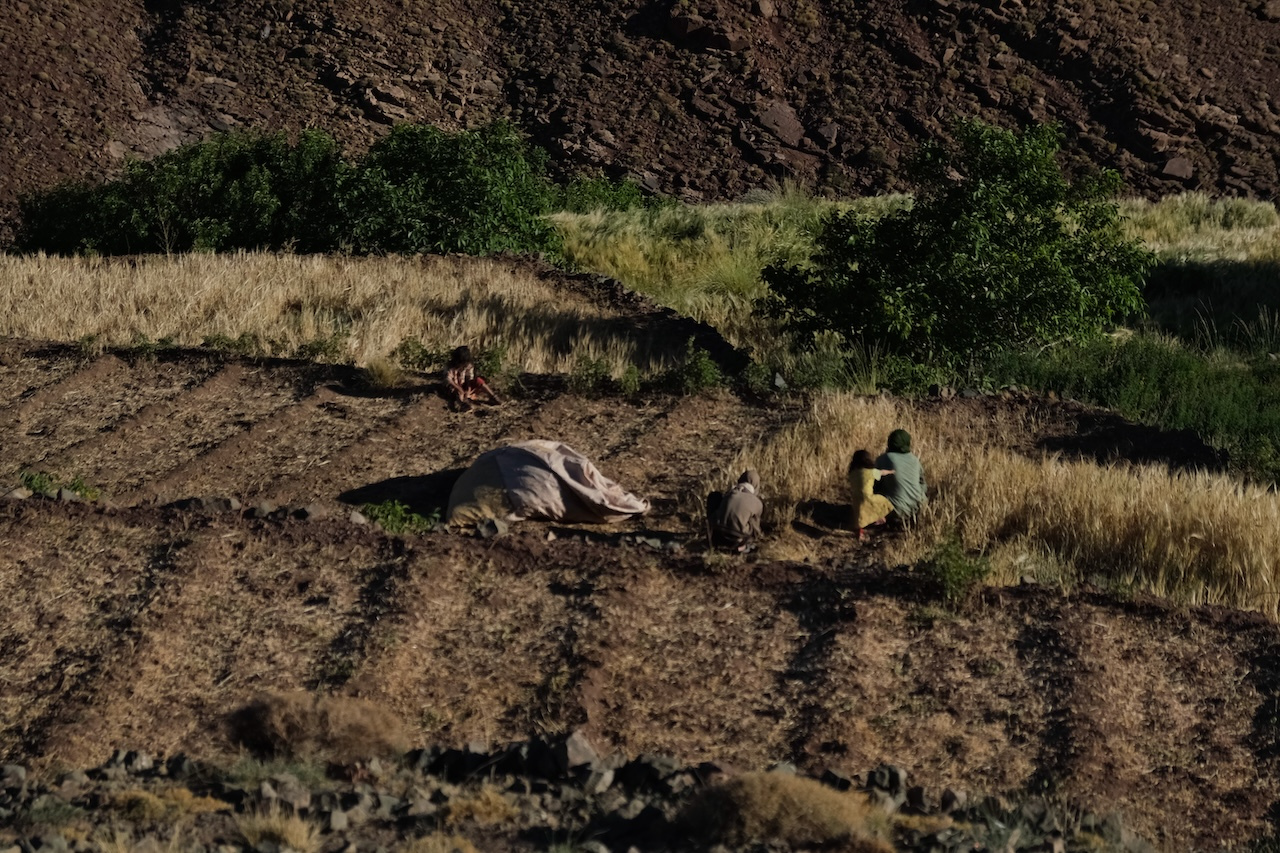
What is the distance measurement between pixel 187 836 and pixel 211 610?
3.62m

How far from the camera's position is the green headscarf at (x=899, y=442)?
11.6 m

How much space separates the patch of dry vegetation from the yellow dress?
259 mm

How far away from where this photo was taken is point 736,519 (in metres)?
10.8

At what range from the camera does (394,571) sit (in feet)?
34.1

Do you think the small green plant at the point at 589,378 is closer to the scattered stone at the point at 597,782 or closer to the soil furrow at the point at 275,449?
the soil furrow at the point at 275,449

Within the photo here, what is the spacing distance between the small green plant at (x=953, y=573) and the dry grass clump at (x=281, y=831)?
4.34 m

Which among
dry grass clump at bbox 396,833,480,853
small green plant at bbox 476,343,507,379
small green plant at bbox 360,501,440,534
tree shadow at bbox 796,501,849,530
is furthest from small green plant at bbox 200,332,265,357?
dry grass clump at bbox 396,833,480,853

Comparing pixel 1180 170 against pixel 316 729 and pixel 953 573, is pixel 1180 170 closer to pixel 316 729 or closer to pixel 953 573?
pixel 953 573

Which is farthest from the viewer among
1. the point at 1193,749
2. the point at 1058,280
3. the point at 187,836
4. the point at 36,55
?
the point at 36,55

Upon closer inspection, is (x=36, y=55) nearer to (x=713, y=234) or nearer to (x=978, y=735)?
(x=713, y=234)

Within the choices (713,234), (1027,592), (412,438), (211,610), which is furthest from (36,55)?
(1027,592)

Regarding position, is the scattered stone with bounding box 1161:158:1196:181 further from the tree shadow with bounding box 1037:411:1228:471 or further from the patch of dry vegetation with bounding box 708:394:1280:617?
the patch of dry vegetation with bounding box 708:394:1280:617

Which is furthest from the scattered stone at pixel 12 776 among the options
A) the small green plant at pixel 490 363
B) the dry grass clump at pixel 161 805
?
the small green plant at pixel 490 363

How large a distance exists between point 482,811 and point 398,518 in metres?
4.63
